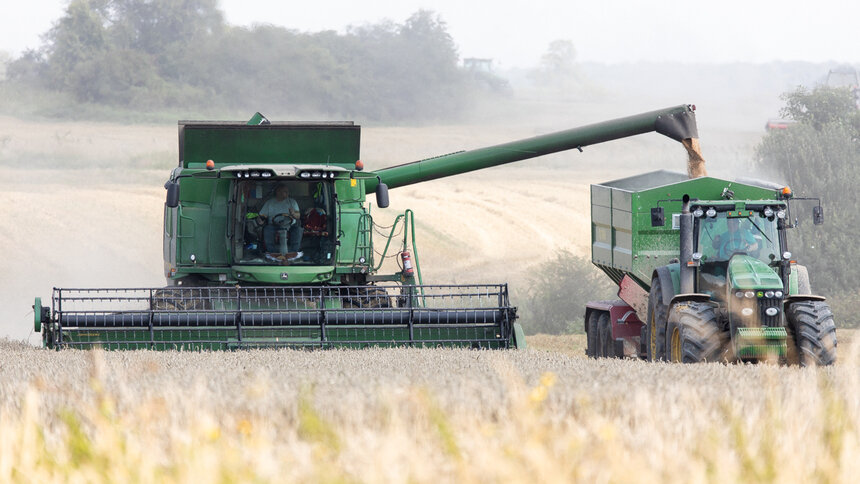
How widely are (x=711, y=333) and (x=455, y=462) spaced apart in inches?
237

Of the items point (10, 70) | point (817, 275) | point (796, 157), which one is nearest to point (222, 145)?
point (817, 275)

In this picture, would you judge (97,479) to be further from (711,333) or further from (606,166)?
(606,166)

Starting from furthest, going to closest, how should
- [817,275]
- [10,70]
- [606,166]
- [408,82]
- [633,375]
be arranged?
[606,166], [408,82], [10,70], [817,275], [633,375]

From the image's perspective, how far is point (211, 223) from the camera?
11938mm

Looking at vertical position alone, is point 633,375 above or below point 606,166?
below

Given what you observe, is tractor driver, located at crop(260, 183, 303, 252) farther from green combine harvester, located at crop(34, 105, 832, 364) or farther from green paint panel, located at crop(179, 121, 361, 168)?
green paint panel, located at crop(179, 121, 361, 168)

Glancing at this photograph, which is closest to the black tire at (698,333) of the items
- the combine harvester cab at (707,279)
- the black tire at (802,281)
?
the combine harvester cab at (707,279)

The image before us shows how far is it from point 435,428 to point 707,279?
263 inches

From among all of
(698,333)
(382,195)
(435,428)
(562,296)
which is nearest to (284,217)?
(382,195)

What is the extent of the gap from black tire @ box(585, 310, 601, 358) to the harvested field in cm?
816

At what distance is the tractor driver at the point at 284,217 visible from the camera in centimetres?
1174

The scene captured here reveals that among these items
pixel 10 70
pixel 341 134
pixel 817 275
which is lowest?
pixel 817 275

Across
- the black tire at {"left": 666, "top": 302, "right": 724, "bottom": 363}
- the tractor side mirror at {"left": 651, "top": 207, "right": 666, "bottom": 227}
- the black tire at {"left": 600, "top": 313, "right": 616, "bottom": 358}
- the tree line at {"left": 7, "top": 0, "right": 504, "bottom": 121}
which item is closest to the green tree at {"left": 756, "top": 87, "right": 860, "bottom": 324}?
the tree line at {"left": 7, "top": 0, "right": 504, "bottom": 121}

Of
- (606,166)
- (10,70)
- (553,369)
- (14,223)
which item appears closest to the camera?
(553,369)
